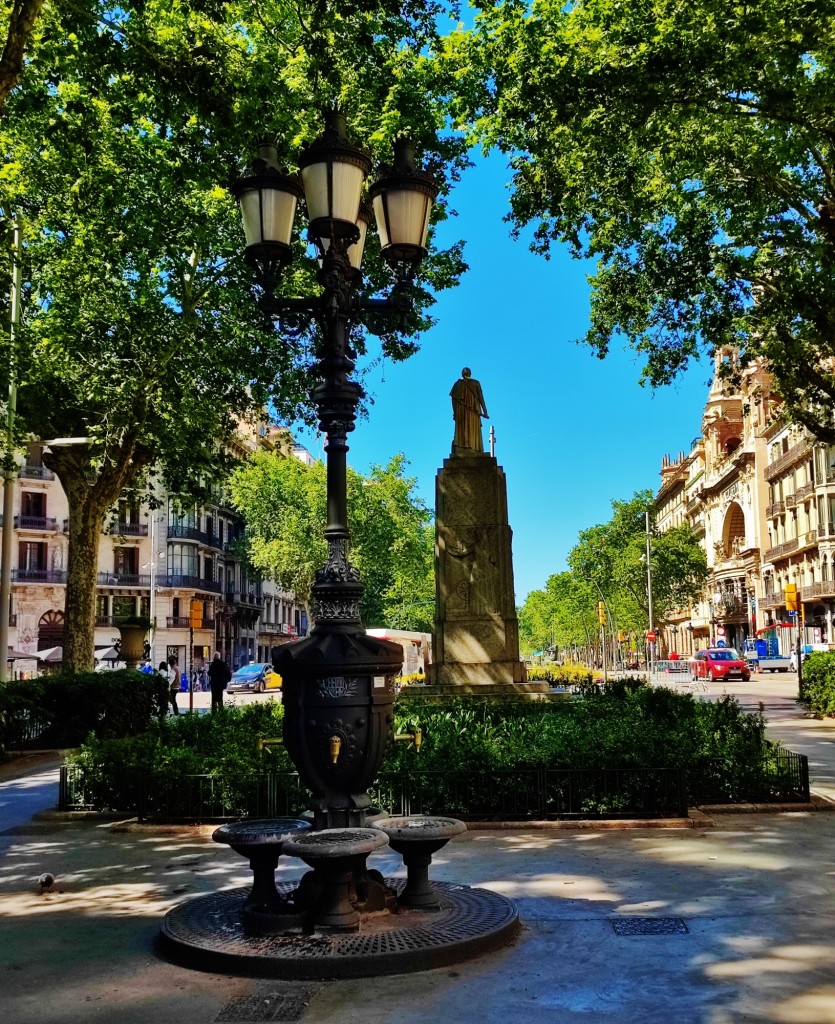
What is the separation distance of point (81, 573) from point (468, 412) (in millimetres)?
10393

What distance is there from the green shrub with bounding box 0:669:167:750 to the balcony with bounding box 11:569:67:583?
40945 millimetres

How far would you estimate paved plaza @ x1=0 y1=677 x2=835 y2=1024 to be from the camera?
4.91 meters

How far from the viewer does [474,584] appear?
56.9 ft

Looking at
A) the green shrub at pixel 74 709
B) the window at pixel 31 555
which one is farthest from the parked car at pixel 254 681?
the green shrub at pixel 74 709

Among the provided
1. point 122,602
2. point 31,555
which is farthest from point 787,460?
point 31,555

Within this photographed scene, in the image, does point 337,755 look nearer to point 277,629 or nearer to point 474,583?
point 474,583

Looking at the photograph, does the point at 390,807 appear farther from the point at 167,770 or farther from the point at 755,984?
the point at 755,984

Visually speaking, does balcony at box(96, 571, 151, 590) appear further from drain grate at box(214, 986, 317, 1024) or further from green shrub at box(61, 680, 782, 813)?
drain grate at box(214, 986, 317, 1024)

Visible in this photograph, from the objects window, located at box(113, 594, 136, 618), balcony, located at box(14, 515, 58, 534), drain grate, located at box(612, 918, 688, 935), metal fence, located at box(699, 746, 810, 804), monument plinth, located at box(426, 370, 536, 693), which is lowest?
drain grate, located at box(612, 918, 688, 935)

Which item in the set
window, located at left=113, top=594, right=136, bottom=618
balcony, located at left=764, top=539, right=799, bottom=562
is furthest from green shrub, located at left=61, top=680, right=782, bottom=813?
balcony, located at left=764, top=539, right=799, bottom=562

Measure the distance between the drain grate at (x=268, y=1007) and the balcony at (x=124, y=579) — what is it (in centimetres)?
6189

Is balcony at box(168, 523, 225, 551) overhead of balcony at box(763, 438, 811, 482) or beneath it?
beneath

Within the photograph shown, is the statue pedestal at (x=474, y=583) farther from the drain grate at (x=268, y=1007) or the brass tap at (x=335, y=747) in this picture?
the drain grate at (x=268, y=1007)

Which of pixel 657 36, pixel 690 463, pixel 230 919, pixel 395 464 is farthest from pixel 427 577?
pixel 230 919
